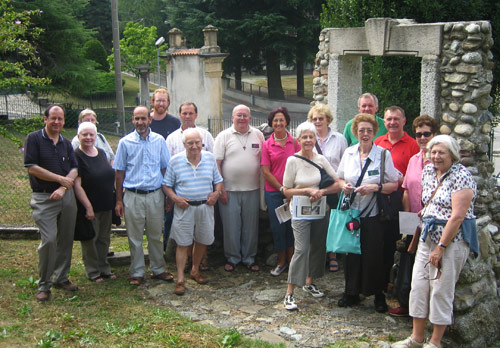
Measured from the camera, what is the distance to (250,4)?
3138 cm

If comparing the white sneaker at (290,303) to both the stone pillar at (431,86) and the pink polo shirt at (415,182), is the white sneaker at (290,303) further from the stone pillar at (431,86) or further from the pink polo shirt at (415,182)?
the stone pillar at (431,86)

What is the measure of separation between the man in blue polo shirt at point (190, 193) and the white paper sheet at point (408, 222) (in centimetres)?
202

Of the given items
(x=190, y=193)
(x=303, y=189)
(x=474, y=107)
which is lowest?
(x=190, y=193)

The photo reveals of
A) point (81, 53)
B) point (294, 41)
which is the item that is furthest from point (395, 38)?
point (294, 41)

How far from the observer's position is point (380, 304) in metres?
5.66

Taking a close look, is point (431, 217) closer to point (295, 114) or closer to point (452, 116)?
point (452, 116)

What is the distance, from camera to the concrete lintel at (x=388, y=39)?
641 cm

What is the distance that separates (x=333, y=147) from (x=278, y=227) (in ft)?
3.57

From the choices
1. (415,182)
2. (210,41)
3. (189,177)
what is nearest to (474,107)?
(415,182)

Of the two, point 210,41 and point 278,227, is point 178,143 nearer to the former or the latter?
point 278,227

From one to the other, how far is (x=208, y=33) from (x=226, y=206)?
681 inches

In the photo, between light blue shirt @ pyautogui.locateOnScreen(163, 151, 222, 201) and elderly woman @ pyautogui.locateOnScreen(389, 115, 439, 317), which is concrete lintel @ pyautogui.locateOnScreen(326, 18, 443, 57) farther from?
light blue shirt @ pyautogui.locateOnScreen(163, 151, 222, 201)

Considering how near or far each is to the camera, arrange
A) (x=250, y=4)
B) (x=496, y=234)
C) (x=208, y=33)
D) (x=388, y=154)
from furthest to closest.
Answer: (x=250, y=4) < (x=208, y=33) < (x=496, y=234) < (x=388, y=154)

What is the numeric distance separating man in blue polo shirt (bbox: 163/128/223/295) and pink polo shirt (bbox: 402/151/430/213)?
2.03 m
